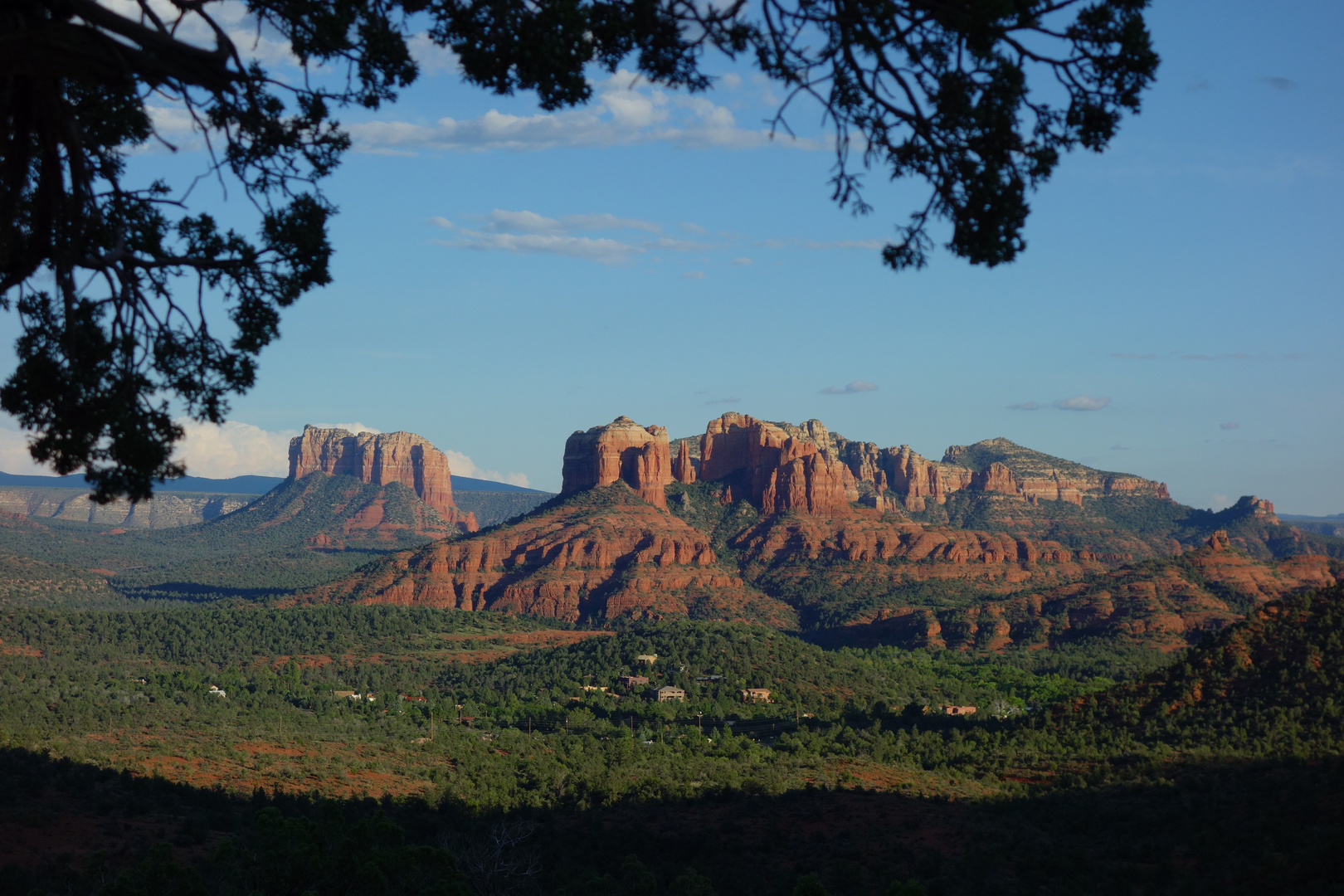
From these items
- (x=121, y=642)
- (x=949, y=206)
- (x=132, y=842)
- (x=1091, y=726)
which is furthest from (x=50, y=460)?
(x=121, y=642)

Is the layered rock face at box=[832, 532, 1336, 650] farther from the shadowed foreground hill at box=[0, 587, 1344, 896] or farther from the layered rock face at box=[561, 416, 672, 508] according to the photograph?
the shadowed foreground hill at box=[0, 587, 1344, 896]

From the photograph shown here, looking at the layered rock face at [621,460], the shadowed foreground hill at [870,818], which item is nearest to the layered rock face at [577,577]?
the layered rock face at [621,460]

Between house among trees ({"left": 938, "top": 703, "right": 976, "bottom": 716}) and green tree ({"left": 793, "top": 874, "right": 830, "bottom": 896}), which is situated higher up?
green tree ({"left": 793, "top": 874, "right": 830, "bottom": 896})

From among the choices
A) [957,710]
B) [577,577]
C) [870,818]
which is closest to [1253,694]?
[870,818]

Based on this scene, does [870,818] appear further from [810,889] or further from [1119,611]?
[1119,611]

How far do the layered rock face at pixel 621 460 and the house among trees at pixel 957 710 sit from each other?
94476 millimetres

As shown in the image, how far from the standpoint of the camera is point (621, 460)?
634ft

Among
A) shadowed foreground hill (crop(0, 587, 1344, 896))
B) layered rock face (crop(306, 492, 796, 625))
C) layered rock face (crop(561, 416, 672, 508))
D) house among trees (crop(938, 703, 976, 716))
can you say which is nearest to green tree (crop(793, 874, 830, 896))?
shadowed foreground hill (crop(0, 587, 1344, 896))

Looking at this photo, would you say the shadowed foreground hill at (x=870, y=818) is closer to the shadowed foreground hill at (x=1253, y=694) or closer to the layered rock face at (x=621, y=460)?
the shadowed foreground hill at (x=1253, y=694)

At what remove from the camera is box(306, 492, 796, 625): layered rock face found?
159500mm

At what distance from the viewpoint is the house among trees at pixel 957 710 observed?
93544mm

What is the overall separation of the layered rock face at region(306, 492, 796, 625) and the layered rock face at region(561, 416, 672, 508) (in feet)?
41.9

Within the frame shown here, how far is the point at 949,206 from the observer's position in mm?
16281

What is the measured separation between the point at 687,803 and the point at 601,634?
82625 millimetres
